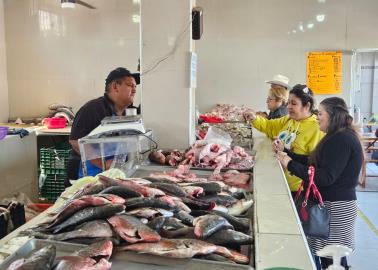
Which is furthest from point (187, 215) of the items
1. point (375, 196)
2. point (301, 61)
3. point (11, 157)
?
point (375, 196)

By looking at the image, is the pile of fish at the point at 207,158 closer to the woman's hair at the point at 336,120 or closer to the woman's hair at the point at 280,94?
the woman's hair at the point at 336,120

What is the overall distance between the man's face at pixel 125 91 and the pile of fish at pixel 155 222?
162 centimetres

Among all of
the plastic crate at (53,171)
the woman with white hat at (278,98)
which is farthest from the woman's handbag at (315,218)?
the plastic crate at (53,171)

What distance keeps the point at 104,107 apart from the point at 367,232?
3.57 metres

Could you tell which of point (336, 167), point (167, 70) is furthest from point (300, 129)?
point (167, 70)

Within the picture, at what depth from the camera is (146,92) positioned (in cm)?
328

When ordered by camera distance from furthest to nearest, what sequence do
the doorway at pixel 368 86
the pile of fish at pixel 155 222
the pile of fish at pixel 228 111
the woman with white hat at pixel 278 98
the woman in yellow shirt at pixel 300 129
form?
the doorway at pixel 368 86, the pile of fish at pixel 228 111, the woman with white hat at pixel 278 98, the woman in yellow shirt at pixel 300 129, the pile of fish at pixel 155 222

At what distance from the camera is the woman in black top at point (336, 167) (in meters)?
2.93

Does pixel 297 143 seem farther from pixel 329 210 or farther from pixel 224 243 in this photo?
pixel 224 243

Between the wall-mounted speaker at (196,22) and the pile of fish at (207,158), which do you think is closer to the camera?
the pile of fish at (207,158)

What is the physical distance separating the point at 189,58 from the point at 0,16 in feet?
14.8

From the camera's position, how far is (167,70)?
3.23 meters

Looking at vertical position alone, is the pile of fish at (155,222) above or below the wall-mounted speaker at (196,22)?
below

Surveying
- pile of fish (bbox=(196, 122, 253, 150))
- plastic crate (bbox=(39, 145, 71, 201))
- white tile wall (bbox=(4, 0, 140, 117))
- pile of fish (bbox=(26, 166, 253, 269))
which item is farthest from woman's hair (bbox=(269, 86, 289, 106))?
pile of fish (bbox=(26, 166, 253, 269))
